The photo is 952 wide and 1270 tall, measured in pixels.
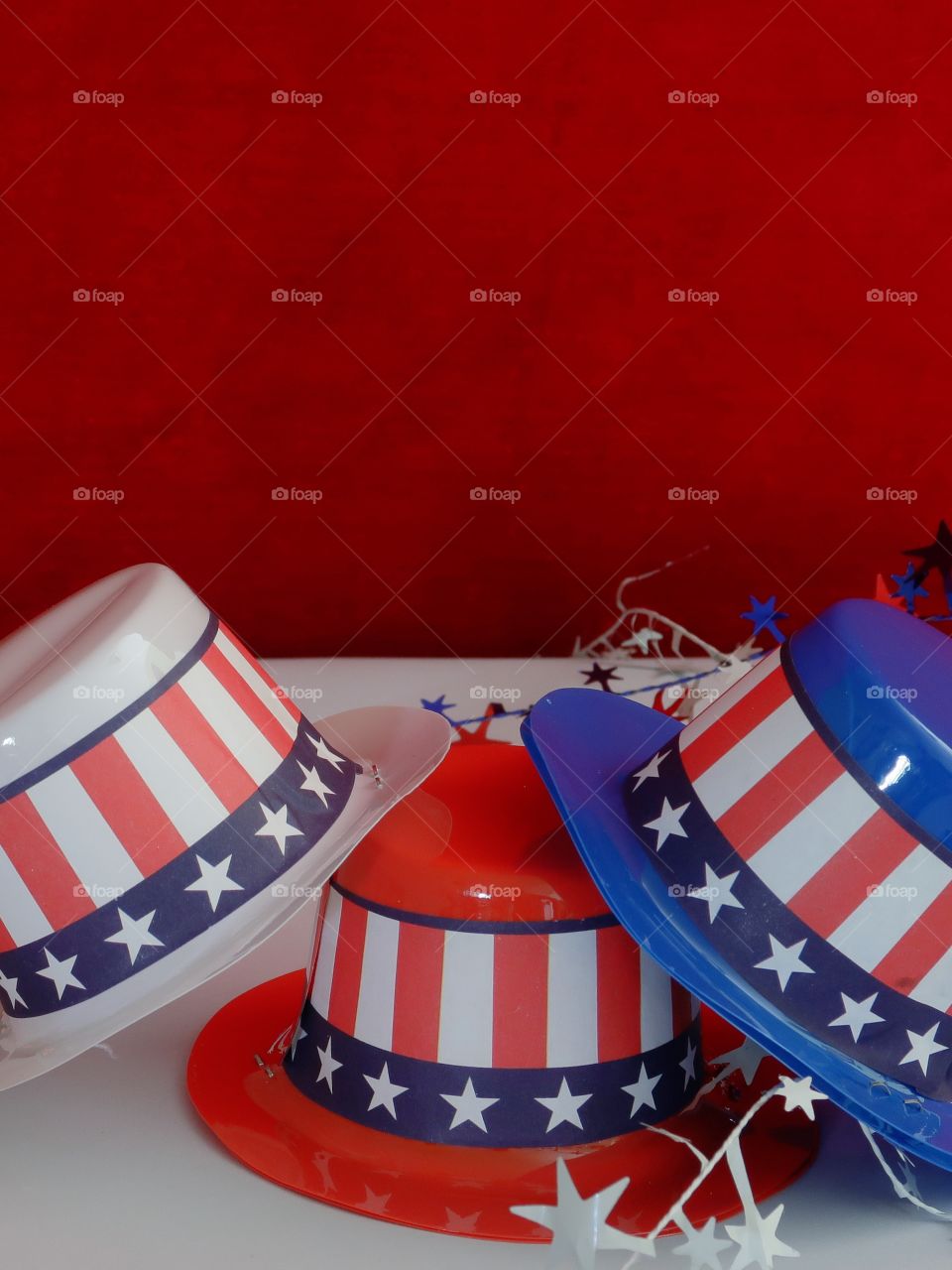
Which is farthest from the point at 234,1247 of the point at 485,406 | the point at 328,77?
the point at 328,77

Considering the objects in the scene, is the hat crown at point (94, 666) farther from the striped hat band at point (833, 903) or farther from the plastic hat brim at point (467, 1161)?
the striped hat band at point (833, 903)

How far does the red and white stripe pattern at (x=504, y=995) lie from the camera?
40.3 inches

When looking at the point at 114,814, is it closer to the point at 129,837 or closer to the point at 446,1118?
the point at 129,837

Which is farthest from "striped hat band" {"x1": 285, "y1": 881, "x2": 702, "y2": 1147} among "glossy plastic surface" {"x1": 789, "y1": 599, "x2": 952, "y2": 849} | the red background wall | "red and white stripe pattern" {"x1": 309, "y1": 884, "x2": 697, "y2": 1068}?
the red background wall

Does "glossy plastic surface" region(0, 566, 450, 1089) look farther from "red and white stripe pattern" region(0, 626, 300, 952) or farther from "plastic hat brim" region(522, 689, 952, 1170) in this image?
"plastic hat brim" region(522, 689, 952, 1170)

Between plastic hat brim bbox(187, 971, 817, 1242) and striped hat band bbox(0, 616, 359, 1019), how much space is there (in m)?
0.17

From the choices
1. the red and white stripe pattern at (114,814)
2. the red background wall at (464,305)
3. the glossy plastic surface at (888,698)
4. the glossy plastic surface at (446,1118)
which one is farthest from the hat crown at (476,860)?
the red background wall at (464,305)

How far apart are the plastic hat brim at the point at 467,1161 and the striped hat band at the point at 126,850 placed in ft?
0.56

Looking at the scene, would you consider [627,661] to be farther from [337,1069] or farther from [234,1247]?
[234,1247]

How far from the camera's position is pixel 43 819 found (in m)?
1.02

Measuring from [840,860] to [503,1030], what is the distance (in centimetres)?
29

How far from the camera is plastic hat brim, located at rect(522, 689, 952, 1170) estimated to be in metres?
0.92

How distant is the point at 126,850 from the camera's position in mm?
1042

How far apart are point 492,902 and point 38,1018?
0.38 metres
